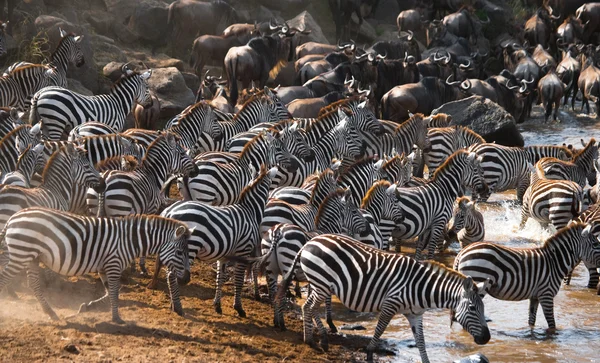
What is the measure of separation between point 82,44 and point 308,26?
11022mm

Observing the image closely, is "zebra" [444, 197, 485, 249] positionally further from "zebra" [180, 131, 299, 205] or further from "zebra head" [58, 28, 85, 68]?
"zebra head" [58, 28, 85, 68]

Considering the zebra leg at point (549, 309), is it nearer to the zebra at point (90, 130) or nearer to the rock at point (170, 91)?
the zebra at point (90, 130)

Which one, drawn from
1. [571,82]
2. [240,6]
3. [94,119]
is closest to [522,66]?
[571,82]

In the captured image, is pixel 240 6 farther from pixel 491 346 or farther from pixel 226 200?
pixel 491 346

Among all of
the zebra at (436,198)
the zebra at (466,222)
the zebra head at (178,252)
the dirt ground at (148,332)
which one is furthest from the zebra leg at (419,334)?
the zebra at (466,222)

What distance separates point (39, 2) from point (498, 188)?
1439 centimetres

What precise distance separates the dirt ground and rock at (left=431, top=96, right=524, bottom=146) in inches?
433

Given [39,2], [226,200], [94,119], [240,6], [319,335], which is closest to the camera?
[319,335]

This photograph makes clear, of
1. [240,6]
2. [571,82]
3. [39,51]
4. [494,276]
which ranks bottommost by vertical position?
[494,276]

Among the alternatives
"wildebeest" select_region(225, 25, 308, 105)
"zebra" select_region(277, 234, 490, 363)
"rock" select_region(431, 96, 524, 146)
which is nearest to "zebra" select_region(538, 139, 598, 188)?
"rock" select_region(431, 96, 524, 146)

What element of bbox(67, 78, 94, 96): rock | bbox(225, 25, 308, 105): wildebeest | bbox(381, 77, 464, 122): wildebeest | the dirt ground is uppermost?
bbox(225, 25, 308, 105): wildebeest

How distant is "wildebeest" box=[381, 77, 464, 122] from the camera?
21844 mm

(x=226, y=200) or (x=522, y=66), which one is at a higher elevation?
(x=522, y=66)

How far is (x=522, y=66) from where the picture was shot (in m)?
28.1
